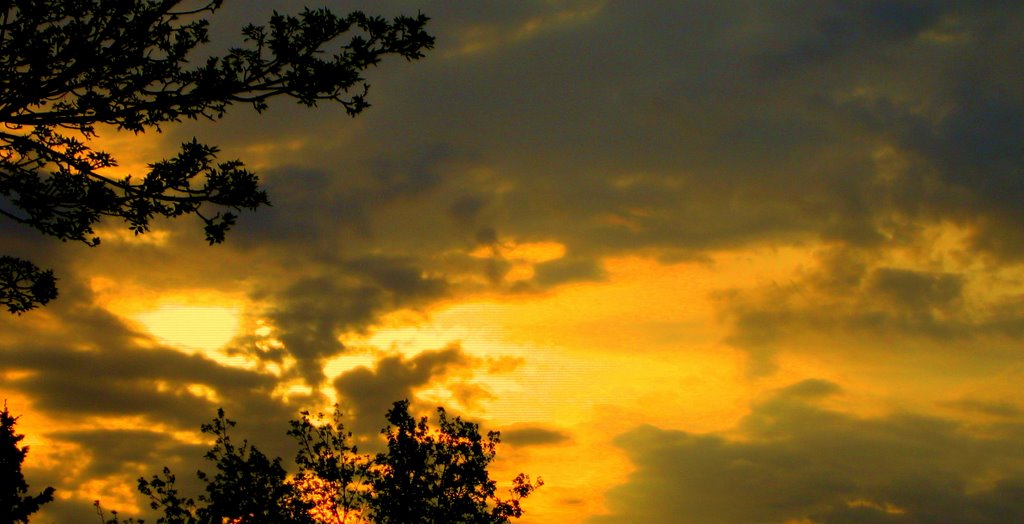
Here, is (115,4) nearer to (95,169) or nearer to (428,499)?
(95,169)

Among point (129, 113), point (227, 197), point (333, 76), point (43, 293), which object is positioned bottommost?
point (43, 293)

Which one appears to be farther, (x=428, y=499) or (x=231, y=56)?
(x=428, y=499)

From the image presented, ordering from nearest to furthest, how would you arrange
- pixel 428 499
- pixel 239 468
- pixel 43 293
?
1. pixel 43 293
2. pixel 239 468
3. pixel 428 499

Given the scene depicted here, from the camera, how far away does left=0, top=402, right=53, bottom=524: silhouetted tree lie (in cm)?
4922

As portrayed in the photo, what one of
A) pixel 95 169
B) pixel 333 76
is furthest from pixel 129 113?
pixel 333 76

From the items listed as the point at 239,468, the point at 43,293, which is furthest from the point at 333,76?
the point at 239,468

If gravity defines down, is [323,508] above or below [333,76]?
below

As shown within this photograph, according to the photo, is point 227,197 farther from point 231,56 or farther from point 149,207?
point 231,56

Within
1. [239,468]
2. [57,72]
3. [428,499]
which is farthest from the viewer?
[428,499]

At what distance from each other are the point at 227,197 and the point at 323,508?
25803 mm

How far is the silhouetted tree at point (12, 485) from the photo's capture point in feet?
161

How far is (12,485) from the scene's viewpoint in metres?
49.7

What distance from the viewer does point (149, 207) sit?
15.6 metres

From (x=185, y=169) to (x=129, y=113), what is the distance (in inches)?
50.2
